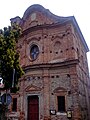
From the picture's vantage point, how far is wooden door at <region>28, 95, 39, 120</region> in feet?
56.5

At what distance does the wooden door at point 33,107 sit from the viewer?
17219mm

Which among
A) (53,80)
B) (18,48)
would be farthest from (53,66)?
(18,48)

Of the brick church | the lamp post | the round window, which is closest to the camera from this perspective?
the lamp post

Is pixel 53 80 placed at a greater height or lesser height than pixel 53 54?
lesser

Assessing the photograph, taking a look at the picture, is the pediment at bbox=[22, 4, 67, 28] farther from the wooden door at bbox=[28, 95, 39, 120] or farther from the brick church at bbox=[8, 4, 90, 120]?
the wooden door at bbox=[28, 95, 39, 120]

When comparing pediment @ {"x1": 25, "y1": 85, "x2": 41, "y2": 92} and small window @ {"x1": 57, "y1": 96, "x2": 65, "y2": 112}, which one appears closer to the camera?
small window @ {"x1": 57, "y1": 96, "x2": 65, "y2": 112}

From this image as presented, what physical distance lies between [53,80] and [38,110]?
315 centimetres

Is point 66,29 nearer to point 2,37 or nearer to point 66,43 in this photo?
point 66,43

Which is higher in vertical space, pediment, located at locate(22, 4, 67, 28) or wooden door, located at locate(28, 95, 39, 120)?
pediment, located at locate(22, 4, 67, 28)

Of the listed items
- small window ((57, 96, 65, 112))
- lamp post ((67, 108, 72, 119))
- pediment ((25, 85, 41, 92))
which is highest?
pediment ((25, 85, 41, 92))

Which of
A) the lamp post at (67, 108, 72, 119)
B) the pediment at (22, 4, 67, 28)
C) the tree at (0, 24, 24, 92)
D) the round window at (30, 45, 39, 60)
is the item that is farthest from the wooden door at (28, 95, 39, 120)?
the pediment at (22, 4, 67, 28)

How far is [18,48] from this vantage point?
21.0 meters

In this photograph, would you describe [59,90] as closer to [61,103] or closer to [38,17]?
[61,103]

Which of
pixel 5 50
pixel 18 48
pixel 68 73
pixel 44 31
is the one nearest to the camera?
pixel 5 50
